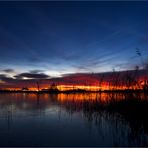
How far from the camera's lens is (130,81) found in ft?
35.4

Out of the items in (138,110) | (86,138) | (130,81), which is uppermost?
(130,81)

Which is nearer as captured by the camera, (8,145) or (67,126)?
(8,145)

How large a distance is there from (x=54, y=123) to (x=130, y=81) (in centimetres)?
484

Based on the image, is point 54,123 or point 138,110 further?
point 54,123

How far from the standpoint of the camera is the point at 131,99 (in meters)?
10.5

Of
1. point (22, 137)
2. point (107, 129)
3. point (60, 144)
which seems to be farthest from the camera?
point (107, 129)

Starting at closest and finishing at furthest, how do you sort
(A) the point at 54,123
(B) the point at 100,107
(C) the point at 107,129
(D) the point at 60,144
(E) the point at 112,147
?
(E) the point at 112,147 → (D) the point at 60,144 → (C) the point at 107,129 → (A) the point at 54,123 → (B) the point at 100,107

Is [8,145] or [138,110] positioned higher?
[138,110]

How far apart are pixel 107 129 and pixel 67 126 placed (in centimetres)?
227

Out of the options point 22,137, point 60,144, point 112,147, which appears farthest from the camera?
point 22,137

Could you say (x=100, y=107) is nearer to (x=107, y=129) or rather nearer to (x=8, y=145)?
(x=107, y=129)

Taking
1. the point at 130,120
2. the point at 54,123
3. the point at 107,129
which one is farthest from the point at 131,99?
the point at 54,123

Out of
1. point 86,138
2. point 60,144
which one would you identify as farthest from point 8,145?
point 86,138

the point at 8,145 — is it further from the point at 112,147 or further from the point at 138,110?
the point at 138,110
